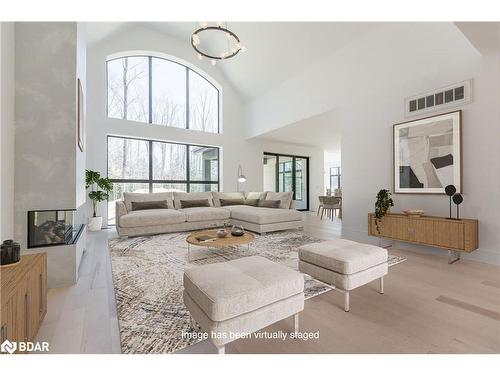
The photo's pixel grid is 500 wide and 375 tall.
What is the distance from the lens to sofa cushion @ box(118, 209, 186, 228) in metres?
4.29

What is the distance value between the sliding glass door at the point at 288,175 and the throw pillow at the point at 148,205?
15.0 ft

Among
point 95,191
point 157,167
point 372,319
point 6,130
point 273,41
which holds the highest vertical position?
point 273,41

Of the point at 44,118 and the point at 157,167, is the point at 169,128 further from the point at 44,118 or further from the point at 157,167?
the point at 44,118

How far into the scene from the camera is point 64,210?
2342mm

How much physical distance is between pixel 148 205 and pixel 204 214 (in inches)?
48.2

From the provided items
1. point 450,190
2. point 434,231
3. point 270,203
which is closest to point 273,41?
point 270,203

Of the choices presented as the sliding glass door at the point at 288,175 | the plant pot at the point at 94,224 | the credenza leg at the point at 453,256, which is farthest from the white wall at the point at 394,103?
the plant pot at the point at 94,224

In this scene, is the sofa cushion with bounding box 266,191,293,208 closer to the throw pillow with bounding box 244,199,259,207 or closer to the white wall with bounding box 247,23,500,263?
the throw pillow with bounding box 244,199,259,207

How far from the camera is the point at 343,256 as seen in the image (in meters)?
1.91

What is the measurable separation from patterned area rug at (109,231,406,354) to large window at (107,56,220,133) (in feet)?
12.0

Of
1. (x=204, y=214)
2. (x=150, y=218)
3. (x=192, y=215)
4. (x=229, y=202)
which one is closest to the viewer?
(x=150, y=218)

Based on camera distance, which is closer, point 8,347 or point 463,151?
point 8,347
